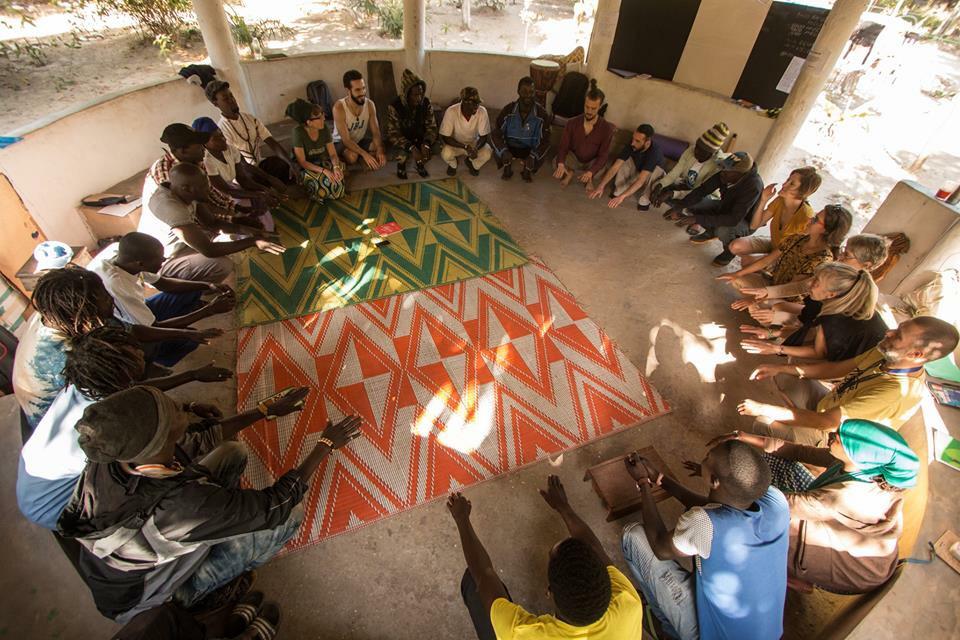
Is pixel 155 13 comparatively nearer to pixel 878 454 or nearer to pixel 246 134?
pixel 246 134

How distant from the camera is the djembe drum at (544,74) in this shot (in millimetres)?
5887

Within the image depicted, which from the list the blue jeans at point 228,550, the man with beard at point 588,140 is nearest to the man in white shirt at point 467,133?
the man with beard at point 588,140

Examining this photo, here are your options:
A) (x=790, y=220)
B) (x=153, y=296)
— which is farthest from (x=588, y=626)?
(x=790, y=220)

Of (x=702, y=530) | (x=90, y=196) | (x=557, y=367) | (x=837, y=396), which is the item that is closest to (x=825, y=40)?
(x=837, y=396)

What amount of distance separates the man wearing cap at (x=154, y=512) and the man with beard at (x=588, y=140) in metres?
4.59

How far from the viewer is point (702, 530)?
1825 millimetres

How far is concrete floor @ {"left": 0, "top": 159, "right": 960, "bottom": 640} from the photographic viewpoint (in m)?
2.21

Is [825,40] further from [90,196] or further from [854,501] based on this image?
[90,196]

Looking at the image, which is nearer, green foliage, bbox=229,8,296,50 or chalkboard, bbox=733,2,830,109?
chalkboard, bbox=733,2,830,109

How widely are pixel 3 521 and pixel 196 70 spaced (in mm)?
4410

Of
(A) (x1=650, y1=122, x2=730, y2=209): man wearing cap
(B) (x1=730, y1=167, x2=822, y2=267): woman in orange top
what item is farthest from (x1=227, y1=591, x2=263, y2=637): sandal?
A: (A) (x1=650, y1=122, x2=730, y2=209): man wearing cap

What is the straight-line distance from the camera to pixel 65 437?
184 cm

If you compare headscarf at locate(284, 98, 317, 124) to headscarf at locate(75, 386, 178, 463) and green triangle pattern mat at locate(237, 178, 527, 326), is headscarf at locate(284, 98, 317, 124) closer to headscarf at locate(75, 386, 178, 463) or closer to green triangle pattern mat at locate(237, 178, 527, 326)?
green triangle pattern mat at locate(237, 178, 527, 326)

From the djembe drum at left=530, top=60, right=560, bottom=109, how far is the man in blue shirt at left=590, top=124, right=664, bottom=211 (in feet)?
5.18
